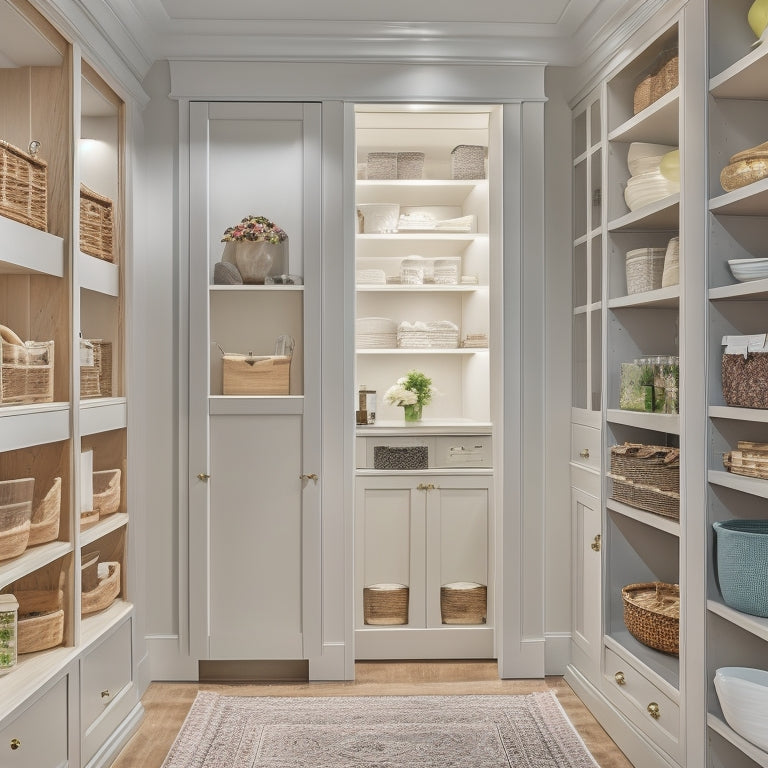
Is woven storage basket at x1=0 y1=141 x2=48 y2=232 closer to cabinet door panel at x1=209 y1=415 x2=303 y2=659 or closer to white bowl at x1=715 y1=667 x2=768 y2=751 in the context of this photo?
cabinet door panel at x1=209 y1=415 x2=303 y2=659

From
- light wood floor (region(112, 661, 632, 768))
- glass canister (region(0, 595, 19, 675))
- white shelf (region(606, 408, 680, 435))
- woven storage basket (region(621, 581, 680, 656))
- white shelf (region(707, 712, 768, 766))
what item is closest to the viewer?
white shelf (region(707, 712, 768, 766))

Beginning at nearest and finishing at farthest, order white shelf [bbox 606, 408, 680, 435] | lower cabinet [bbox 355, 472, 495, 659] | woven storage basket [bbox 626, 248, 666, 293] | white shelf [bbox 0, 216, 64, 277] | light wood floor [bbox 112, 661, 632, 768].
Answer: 1. white shelf [bbox 0, 216, 64, 277]
2. white shelf [bbox 606, 408, 680, 435]
3. woven storage basket [bbox 626, 248, 666, 293]
4. light wood floor [bbox 112, 661, 632, 768]
5. lower cabinet [bbox 355, 472, 495, 659]

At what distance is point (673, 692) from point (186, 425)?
219 centimetres

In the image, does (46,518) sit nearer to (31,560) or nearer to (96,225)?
(31,560)

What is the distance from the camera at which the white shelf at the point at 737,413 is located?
2.09 m

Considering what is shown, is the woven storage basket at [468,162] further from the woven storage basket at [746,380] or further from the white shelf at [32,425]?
the white shelf at [32,425]

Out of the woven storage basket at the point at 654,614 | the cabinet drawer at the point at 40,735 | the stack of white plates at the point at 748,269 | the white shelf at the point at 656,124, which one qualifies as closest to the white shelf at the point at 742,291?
the stack of white plates at the point at 748,269

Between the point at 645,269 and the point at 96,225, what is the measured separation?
2.06 metres

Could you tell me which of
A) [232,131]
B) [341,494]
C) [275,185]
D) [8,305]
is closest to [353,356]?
[341,494]

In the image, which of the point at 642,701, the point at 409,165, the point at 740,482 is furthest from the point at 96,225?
the point at 642,701

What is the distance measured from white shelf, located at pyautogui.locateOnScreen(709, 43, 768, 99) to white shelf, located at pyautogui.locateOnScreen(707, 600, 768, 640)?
1.51 metres

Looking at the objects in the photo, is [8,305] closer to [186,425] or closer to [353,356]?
[186,425]

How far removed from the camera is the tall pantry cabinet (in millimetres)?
2328

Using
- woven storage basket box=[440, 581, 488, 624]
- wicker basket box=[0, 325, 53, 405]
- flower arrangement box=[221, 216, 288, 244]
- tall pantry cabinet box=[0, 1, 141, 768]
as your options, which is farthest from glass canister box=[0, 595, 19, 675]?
woven storage basket box=[440, 581, 488, 624]
